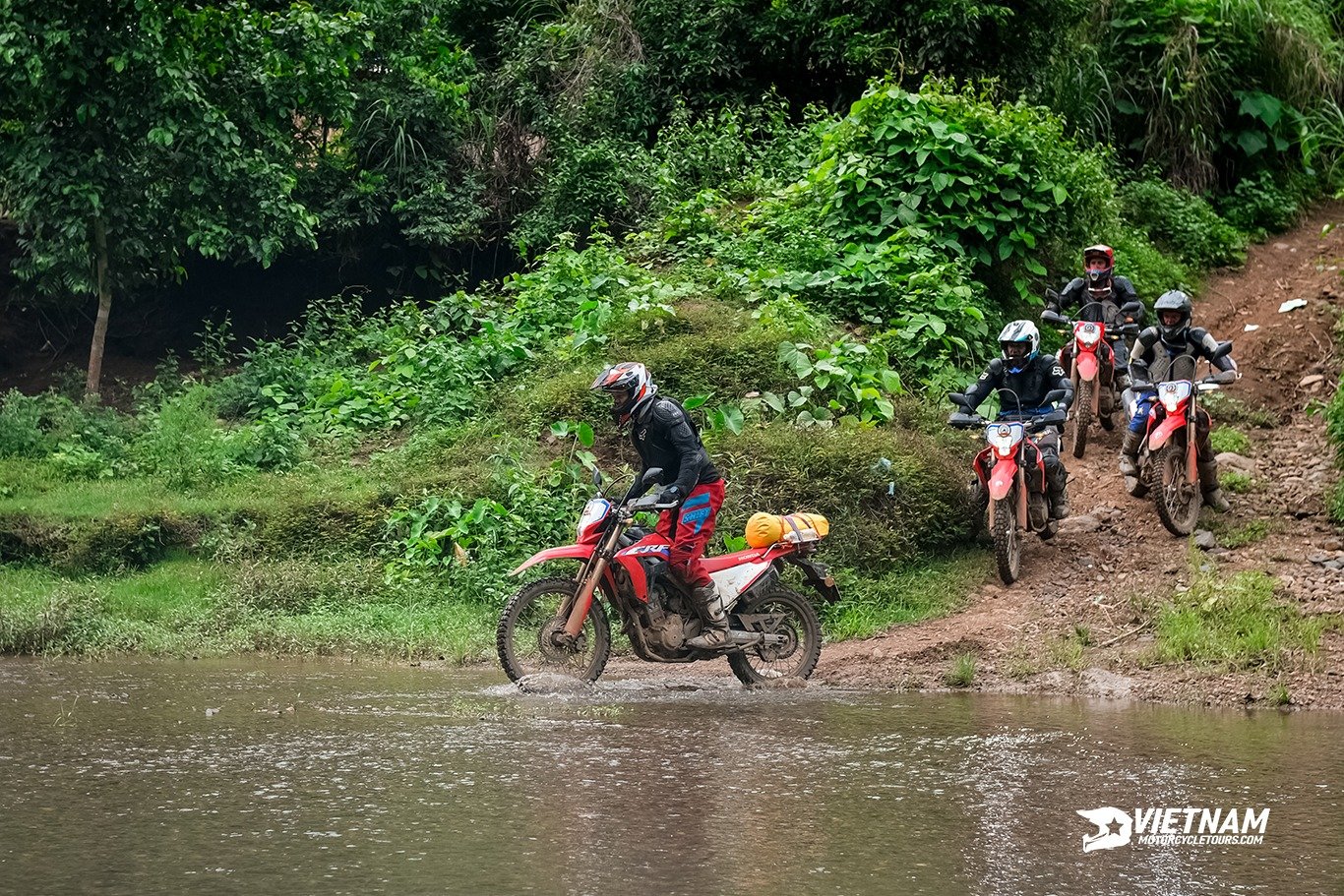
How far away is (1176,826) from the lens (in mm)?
6273

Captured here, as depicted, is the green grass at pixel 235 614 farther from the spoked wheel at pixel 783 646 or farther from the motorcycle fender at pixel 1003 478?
the motorcycle fender at pixel 1003 478

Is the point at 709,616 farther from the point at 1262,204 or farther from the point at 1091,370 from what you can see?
the point at 1262,204

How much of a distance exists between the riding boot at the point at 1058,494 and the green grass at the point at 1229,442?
8.79ft

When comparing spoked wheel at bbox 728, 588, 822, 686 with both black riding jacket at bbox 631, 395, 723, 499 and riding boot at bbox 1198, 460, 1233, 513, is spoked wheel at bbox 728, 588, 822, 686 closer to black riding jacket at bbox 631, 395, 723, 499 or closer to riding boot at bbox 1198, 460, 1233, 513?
Result: black riding jacket at bbox 631, 395, 723, 499

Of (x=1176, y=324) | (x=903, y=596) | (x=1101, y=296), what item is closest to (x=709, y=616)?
(x=903, y=596)

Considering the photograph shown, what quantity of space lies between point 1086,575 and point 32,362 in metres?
15.1

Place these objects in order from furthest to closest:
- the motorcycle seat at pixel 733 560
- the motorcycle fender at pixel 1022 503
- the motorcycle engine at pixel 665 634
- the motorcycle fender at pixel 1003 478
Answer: the motorcycle fender at pixel 1022 503
the motorcycle fender at pixel 1003 478
the motorcycle seat at pixel 733 560
the motorcycle engine at pixel 665 634

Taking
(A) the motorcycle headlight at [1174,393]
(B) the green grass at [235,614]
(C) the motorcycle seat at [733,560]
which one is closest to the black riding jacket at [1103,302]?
(A) the motorcycle headlight at [1174,393]

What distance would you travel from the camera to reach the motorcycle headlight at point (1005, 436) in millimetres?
11922

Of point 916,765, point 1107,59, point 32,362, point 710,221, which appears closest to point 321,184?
point 32,362

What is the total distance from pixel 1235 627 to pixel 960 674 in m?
1.91

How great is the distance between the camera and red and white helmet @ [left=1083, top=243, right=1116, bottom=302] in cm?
1547

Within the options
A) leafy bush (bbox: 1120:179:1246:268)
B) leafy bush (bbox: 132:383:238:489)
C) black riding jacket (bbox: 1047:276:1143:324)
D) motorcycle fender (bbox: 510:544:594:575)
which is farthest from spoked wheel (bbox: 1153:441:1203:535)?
leafy bush (bbox: 1120:179:1246:268)

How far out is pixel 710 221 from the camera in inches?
723
